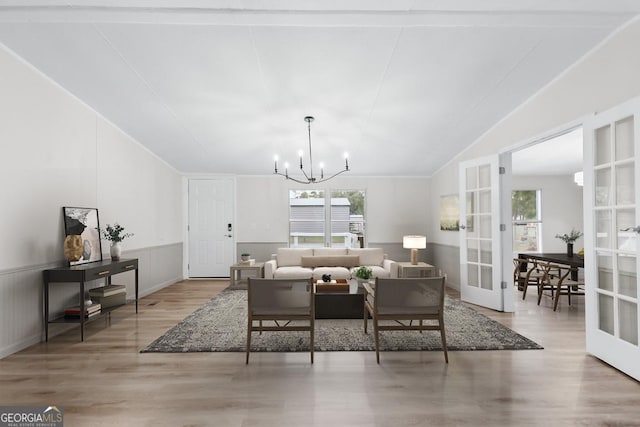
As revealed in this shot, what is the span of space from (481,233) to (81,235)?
5361 millimetres

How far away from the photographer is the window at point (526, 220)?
25.1 ft

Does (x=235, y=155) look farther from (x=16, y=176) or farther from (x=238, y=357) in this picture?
(x=238, y=357)

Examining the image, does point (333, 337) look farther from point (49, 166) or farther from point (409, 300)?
point (49, 166)

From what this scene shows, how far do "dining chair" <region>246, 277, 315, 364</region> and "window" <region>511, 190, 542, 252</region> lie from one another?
6432 mm

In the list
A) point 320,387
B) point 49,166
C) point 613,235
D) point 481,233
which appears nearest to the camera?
point 320,387

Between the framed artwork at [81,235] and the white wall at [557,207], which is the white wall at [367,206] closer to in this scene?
the white wall at [557,207]

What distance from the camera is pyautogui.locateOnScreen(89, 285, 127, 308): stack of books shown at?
409cm

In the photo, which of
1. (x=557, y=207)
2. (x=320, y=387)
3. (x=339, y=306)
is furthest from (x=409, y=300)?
(x=557, y=207)

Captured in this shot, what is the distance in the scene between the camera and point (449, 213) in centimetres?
666

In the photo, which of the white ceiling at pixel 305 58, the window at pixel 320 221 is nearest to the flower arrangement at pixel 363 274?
the white ceiling at pixel 305 58

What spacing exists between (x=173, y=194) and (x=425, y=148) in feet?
16.5

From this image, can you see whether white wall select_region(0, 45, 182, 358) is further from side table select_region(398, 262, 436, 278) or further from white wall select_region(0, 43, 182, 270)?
side table select_region(398, 262, 436, 278)

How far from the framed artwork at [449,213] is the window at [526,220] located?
1.98 meters

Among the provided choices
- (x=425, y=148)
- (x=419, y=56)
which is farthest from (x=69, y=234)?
(x=425, y=148)
